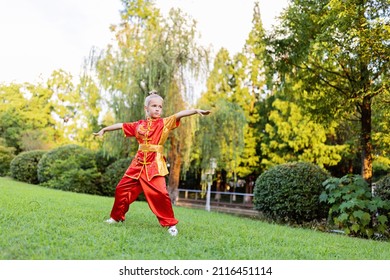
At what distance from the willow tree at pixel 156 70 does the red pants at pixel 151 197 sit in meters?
6.61

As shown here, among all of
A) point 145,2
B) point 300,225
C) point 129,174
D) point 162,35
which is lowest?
point 300,225

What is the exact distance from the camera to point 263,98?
1944cm

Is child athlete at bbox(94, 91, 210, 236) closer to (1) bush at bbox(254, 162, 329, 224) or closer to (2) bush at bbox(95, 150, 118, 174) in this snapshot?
(1) bush at bbox(254, 162, 329, 224)

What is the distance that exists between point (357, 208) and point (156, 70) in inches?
266

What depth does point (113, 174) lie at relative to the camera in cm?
1298

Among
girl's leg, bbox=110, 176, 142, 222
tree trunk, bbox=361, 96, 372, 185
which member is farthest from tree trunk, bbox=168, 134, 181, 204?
girl's leg, bbox=110, 176, 142, 222

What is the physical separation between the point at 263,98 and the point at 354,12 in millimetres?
12882

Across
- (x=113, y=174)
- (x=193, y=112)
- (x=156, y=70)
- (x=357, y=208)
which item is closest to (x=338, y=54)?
(x=357, y=208)

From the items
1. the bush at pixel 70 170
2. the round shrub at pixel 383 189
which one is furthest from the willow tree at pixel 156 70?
the round shrub at pixel 383 189

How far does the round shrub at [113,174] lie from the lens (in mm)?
12789

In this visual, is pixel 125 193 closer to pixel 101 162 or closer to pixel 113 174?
pixel 113 174

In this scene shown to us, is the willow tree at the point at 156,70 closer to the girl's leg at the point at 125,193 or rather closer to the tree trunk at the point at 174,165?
the tree trunk at the point at 174,165
